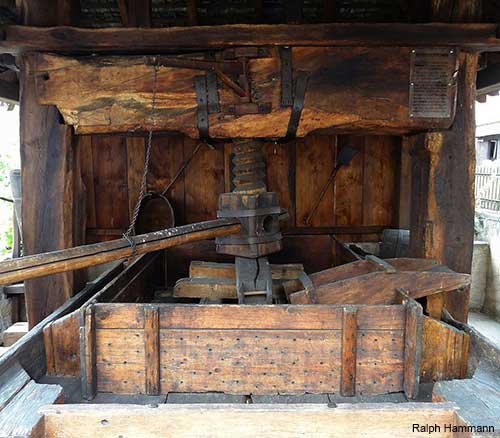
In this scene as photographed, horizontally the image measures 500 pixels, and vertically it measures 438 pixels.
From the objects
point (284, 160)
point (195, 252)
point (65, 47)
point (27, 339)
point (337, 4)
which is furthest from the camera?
point (284, 160)

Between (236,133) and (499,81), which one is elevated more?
(499,81)

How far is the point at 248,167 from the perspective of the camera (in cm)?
311

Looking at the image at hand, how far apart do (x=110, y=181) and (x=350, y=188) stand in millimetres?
2672

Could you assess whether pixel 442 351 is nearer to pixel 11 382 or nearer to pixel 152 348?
pixel 152 348

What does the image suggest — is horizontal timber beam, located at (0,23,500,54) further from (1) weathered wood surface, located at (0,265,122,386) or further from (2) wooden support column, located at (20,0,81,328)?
(1) weathered wood surface, located at (0,265,122,386)

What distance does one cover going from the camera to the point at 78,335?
223 centimetres

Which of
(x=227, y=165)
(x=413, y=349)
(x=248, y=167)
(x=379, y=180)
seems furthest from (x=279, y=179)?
(x=413, y=349)

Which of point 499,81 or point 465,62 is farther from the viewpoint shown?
point 499,81

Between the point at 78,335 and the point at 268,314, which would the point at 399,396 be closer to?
the point at 268,314

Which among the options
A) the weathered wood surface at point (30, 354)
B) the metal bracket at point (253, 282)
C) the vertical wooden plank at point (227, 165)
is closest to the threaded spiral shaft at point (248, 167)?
the metal bracket at point (253, 282)

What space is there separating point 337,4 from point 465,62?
1.34 m

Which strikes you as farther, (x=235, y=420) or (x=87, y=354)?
(x=87, y=354)

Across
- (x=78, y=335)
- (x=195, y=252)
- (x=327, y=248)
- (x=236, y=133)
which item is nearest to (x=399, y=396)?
(x=78, y=335)

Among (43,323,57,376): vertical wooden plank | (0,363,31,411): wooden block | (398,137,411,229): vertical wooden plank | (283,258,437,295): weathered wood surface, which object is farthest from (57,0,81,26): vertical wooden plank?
(398,137,411,229): vertical wooden plank
